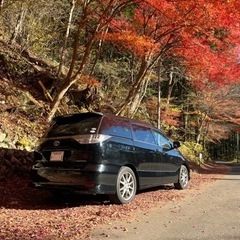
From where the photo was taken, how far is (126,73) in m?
21.3

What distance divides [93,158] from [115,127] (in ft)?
3.23

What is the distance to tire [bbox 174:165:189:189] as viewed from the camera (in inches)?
376

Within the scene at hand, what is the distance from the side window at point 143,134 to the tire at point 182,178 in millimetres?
1684

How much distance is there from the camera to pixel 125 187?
7.11 metres

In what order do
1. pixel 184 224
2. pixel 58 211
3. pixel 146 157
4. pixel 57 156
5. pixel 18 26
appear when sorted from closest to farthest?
pixel 184 224 < pixel 58 211 < pixel 57 156 < pixel 146 157 < pixel 18 26

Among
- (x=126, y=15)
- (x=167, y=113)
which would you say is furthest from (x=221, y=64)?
(x=167, y=113)

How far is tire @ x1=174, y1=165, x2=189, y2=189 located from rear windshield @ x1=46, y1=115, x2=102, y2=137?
3711mm

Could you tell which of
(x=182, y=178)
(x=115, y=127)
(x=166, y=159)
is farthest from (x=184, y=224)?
(x=182, y=178)

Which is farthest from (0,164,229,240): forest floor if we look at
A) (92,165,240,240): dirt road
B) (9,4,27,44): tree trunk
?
(9,4,27,44): tree trunk

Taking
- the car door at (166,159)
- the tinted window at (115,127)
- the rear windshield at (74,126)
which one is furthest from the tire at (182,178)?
the rear windshield at (74,126)

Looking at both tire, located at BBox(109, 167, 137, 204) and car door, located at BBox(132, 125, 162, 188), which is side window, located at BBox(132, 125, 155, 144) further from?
tire, located at BBox(109, 167, 137, 204)

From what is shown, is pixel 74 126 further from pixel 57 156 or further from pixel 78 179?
pixel 78 179

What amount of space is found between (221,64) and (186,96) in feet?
40.4

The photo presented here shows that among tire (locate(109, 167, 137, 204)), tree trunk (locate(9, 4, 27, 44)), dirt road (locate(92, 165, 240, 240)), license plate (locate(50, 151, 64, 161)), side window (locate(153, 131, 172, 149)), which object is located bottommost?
dirt road (locate(92, 165, 240, 240))
